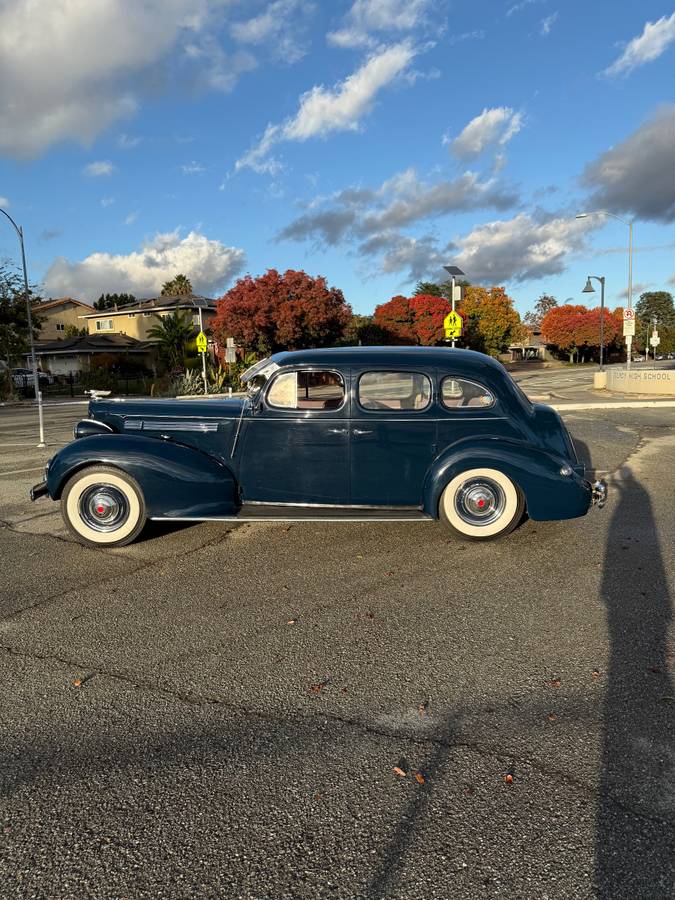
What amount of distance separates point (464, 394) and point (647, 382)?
19.4 metres

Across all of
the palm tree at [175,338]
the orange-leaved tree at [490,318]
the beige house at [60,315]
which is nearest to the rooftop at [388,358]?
the palm tree at [175,338]

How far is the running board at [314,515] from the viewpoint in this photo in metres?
5.15

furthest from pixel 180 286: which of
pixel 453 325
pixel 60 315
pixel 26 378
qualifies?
pixel 453 325

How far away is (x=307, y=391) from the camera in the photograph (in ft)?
18.1

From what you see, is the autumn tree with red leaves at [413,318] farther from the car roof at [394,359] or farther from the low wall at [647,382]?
the car roof at [394,359]

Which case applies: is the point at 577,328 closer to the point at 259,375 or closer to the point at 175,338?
the point at 175,338

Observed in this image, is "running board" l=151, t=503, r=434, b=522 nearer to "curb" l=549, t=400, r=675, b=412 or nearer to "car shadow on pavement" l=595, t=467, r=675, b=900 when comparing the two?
"car shadow on pavement" l=595, t=467, r=675, b=900

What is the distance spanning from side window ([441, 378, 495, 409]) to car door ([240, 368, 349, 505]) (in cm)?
Answer: 92

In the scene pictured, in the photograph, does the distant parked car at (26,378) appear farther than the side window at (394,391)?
Yes

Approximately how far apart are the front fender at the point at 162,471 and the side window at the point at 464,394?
2.11m

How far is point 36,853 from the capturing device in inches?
80.2

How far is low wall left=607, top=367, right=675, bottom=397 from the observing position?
21.2 meters

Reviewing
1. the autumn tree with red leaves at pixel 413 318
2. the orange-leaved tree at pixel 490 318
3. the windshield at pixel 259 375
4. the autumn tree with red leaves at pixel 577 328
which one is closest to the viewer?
the windshield at pixel 259 375

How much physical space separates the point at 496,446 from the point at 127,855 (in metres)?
4.10
